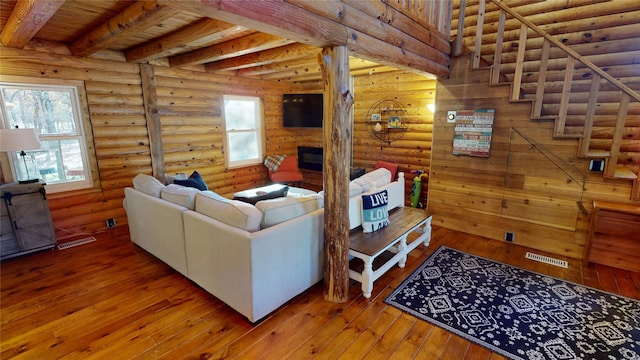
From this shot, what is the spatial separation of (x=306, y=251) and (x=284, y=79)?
4.61 meters

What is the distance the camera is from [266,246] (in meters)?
2.15

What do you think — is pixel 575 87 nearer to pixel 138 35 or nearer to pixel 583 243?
pixel 583 243

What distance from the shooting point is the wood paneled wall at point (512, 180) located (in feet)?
10.8

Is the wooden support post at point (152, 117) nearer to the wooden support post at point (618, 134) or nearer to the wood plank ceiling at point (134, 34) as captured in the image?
the wood plank ceiling at point (134, 34)

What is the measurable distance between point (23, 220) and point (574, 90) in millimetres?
6571

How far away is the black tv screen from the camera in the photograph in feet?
19.7

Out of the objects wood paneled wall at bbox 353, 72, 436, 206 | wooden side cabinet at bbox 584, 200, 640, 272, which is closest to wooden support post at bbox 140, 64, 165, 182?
wood paneled wall at bbox 353, 72, 436, 206

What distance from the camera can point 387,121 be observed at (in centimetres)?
529

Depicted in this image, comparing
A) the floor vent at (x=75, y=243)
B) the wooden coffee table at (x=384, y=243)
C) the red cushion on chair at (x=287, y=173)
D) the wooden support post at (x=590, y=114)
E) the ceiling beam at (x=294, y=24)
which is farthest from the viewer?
the red cushion on chair at (x=287, y=173)

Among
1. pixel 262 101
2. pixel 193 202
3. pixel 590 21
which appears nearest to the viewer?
pixel 193 202

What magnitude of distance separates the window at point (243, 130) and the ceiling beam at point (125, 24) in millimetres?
2331

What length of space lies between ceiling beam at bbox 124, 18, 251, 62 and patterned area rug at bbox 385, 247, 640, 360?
2.78 meters

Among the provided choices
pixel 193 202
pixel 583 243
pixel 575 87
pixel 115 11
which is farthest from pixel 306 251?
pixel 575 87

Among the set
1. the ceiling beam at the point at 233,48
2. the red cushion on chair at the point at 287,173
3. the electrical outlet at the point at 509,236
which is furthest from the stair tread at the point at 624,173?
the red cushion on chair at the point at 287,173
